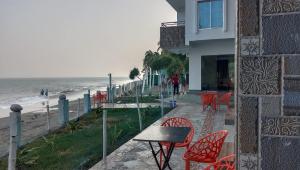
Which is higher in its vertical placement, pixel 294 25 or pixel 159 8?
pixel 159 8

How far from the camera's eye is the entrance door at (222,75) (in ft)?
59.9

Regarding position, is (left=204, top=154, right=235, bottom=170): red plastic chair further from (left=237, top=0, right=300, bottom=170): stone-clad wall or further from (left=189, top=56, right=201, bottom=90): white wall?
(left=189, top=56, right=201, bottom=90): white wall

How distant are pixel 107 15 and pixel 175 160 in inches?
816

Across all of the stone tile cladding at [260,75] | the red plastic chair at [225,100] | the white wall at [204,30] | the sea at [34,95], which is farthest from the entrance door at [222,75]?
the stone tile cladding at [260,75]

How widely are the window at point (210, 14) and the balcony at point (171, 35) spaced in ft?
4.39

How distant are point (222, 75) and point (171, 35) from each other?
388 cm

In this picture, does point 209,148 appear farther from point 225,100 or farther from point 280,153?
point 225,100

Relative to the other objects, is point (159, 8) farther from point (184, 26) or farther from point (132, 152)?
point (132, 152)

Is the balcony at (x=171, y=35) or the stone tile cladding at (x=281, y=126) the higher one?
the balcony at (x=171, y=35)

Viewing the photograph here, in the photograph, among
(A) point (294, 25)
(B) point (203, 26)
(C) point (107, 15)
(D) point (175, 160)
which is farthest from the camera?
(C) point (107, 15)

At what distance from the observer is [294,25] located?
2027mm

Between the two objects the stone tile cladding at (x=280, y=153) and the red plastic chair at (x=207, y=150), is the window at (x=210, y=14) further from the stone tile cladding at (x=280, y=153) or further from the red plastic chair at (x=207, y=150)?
the stone tile cladding at (x=280, y=153)

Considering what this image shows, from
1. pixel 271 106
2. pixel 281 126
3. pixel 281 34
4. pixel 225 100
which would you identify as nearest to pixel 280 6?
pixel 281 34

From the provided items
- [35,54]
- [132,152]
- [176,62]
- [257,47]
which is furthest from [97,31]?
[257,47]
